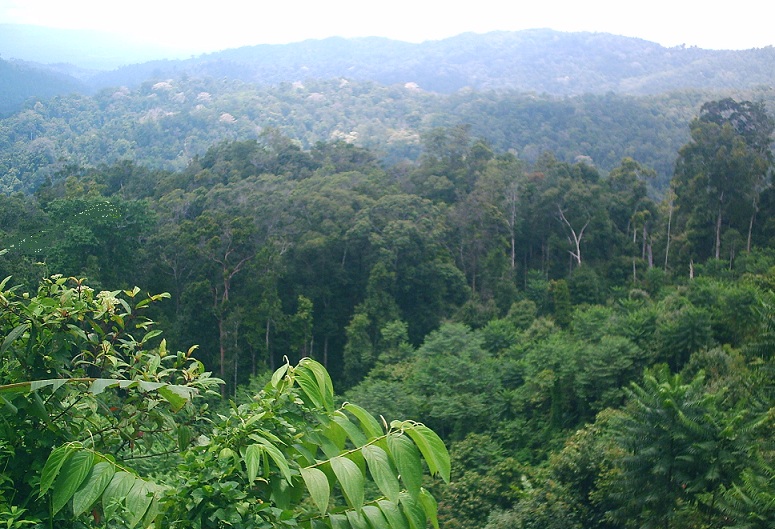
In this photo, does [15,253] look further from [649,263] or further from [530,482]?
[649,263]

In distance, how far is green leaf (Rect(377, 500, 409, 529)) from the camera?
129cm

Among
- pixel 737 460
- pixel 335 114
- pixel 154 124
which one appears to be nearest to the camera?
pixel 737 460

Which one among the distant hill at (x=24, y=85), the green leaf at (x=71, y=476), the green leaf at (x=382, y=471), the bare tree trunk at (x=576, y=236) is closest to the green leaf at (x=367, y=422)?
the green leaf at (x=382, y=471)

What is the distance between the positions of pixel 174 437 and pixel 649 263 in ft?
72.5

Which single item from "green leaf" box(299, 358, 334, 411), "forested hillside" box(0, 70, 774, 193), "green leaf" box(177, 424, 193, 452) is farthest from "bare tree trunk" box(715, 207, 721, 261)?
"green leaf" box(177, 424, 193, 452)

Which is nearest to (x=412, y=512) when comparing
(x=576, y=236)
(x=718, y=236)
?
(x=718, y=236)

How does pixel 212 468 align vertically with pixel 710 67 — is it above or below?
below

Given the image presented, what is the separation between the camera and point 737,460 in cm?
677

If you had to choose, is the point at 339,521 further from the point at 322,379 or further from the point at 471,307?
the point at 471,307

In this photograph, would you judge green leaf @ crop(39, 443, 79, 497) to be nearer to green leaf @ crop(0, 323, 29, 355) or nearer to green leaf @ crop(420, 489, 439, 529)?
green leaf @ crop(0, 323, 29, 355)

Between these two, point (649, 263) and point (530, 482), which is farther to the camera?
point (649, 263)

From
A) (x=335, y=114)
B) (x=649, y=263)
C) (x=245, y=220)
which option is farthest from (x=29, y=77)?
(x=649, y=263)

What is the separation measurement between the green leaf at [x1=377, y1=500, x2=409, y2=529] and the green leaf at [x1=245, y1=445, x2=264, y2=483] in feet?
0.87

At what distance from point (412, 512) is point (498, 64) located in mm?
Answer: 113203
